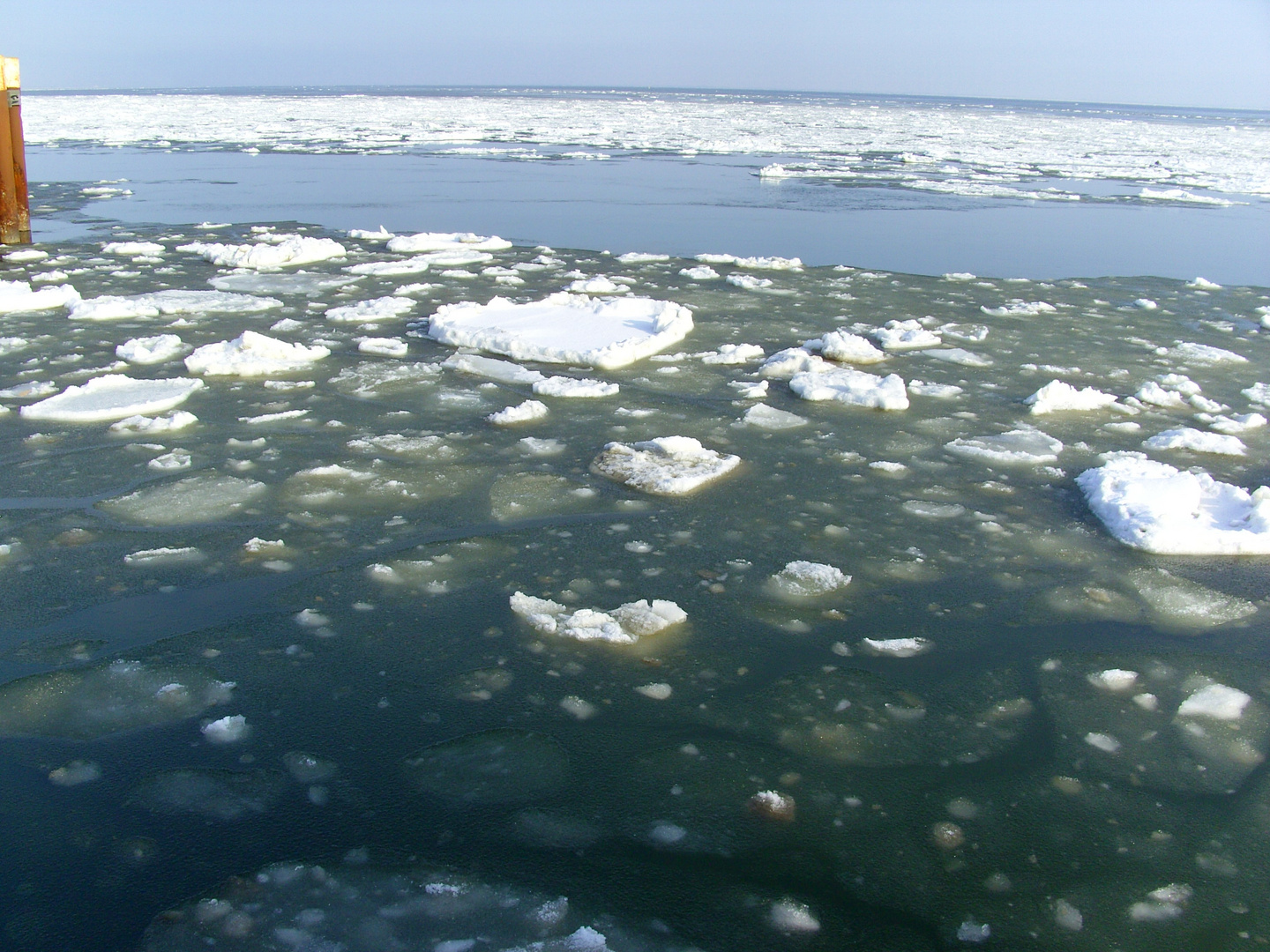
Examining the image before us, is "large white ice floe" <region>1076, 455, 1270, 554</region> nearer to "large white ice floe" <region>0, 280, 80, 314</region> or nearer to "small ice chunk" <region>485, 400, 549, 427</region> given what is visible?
"small ice chunk" <region>485, 400, 549, 427</region>

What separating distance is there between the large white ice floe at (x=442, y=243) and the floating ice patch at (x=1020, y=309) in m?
4.95

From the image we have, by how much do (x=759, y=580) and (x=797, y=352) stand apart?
9.39ft

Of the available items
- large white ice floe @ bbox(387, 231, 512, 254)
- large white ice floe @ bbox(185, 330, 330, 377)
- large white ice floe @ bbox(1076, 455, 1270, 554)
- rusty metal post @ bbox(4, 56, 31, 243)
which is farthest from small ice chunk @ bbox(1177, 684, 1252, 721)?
rusty metal post @ bbox(4, 56, 31, 243)

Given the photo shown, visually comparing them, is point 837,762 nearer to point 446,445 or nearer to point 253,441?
point 446,445

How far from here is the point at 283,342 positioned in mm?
5699

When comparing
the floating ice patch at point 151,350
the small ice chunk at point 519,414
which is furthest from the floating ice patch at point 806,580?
the floating ice patch at point 151,350

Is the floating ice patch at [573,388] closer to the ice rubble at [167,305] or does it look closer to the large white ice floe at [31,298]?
the ice rubble at [167,305]

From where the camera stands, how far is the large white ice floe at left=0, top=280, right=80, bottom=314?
6.87m

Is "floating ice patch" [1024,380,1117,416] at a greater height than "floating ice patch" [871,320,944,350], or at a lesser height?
lesser

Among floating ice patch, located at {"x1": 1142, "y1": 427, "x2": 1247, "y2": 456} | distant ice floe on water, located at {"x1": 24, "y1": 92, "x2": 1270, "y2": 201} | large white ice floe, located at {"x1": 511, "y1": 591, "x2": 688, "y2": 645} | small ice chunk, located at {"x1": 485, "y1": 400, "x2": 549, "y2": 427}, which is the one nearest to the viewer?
large white ice floe, located at {"x1": 511, "y1": 591, "x2": 688, "y2": 645}

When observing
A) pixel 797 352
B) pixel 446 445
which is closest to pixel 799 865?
pixel 446 445

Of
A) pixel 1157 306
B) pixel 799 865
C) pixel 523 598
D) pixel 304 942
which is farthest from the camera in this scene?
pixel 1157 306

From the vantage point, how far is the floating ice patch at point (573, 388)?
5.06 m

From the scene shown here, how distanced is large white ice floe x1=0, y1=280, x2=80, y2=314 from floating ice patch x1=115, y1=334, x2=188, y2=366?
157 centimetres
